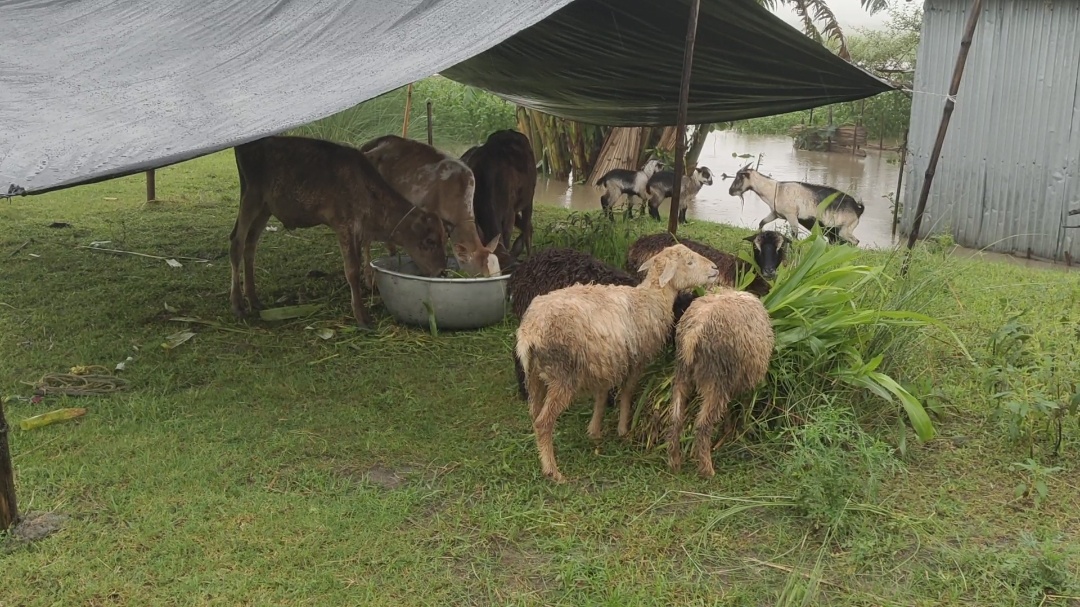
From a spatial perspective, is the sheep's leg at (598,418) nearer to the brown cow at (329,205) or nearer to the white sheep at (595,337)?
the white sheep at (595,337)

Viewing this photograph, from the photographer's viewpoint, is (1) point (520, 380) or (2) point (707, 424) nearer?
(2) point (707, 424)

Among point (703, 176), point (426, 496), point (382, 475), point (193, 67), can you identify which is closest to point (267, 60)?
point (193, 67)

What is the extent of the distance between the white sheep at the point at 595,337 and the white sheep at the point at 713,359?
0.65ft

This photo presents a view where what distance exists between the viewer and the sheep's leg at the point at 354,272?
6.40 metres

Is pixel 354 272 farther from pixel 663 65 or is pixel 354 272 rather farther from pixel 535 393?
pixel 663 65

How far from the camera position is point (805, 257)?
193 inches

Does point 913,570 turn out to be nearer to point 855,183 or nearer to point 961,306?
point 961,306

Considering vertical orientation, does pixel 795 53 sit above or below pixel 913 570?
above

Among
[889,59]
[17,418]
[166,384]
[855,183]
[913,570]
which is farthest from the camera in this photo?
[889,59]

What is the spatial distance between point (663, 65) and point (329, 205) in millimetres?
2722

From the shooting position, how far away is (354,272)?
640 centimetres

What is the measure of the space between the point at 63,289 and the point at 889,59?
51.9 feet

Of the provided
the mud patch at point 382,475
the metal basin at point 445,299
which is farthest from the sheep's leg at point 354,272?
the mud patch at point 382,475

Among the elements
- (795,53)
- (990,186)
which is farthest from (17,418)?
(990,186)
